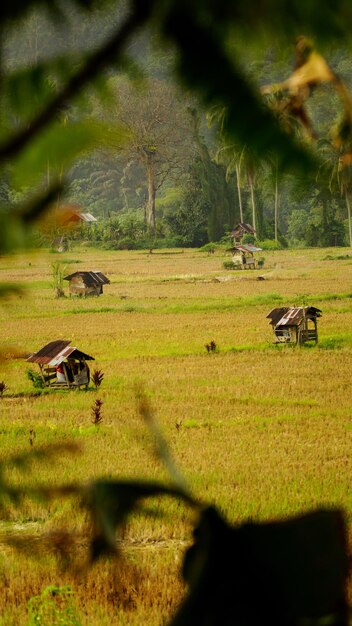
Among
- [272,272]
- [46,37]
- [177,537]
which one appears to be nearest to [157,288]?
[272,272]

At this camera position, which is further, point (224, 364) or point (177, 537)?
point (224, 364)

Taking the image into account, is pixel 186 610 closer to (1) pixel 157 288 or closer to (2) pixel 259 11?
(2) pixel 259 11

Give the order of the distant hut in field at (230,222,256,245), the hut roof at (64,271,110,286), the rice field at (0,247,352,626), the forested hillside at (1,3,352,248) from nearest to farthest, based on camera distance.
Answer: the forested hillside at (1,3,352,248), the rice field at (0,247,352,626), the hut roof at (64,271,110,286), the distant hut in field at (230,222,256,245)

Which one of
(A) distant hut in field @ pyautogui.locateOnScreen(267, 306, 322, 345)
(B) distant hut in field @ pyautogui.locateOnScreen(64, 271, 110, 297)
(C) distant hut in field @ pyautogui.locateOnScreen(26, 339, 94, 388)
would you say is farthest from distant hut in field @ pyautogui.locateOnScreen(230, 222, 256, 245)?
(C) distant hut in field @ pyautogui.locateOnScreen(26, 339, 94, 388)

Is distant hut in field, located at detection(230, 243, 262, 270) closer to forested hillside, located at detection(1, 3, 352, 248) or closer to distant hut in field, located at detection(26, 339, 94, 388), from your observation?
forested hillside, located at detection(1, 3, 352, 248)

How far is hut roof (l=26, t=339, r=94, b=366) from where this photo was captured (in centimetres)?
1295

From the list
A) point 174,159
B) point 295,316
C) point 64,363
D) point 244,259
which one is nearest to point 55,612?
point 64,363

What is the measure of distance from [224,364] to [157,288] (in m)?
14.2

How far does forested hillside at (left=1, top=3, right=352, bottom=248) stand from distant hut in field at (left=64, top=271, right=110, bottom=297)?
13.1 ft

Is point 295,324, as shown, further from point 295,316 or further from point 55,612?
point 55,612

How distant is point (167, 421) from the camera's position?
36.8 ft

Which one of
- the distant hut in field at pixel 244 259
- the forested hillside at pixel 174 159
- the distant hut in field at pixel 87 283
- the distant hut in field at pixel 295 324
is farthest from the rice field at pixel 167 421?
the distant hut in field at pixel 244 259

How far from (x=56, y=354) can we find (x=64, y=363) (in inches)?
14.8

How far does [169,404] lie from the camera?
12383 mm
